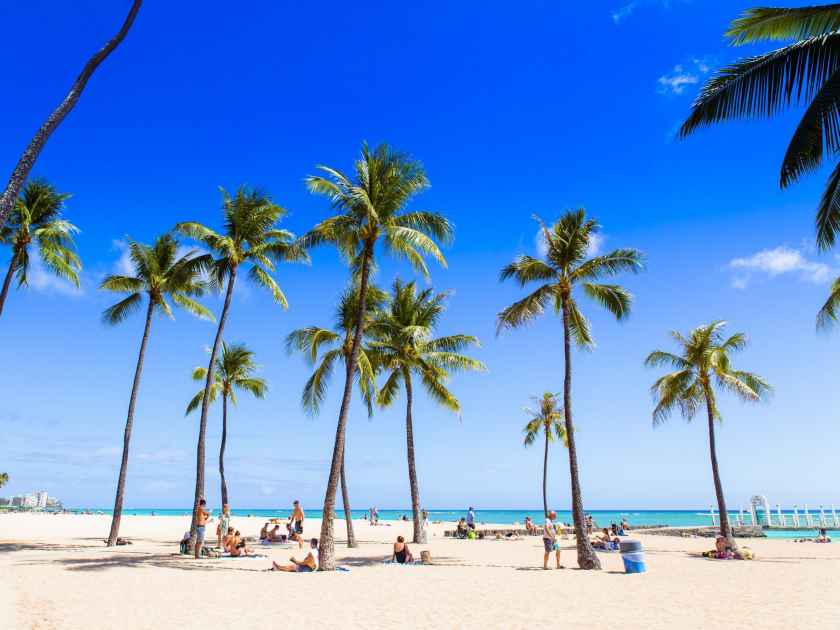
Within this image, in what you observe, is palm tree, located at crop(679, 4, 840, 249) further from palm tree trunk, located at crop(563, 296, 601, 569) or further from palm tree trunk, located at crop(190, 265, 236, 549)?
palm tree trunk, located at crop(190, 265, 236, 549)

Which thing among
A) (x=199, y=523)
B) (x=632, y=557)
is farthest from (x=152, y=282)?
(x=632, y=557)

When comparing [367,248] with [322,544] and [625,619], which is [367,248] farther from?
[625,619]

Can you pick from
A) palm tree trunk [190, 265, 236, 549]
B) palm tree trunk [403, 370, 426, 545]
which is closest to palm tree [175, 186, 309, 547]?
palm tree trunk [190, 265, 236, 549]

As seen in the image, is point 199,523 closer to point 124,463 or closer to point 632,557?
point 124,463

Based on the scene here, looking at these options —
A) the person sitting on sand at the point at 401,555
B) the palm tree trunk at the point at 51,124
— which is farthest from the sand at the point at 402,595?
the palm tree trunk at the point at 51,124

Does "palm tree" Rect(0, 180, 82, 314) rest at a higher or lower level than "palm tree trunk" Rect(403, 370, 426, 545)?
higher

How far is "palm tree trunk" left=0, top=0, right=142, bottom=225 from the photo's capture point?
28.0ft

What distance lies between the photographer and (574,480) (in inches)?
751

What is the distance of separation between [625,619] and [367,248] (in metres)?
13.0

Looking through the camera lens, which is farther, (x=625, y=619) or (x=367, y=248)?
(x=367, y=248)

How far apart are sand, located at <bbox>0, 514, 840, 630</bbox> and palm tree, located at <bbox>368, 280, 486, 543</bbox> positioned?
7683 mm

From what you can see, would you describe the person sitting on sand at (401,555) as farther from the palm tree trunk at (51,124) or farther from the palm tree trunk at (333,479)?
the palm tree trunk at (51,124)

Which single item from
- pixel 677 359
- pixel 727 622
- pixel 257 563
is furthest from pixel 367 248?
pixel 677 359

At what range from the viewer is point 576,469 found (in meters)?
19.1
